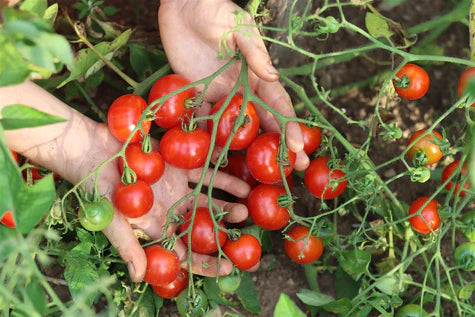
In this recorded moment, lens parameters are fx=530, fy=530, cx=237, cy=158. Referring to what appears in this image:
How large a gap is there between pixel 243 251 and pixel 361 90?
0.80 m

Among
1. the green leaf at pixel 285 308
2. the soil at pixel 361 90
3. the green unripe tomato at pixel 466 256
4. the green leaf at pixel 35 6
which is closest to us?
the green leaf at pixel 285 308

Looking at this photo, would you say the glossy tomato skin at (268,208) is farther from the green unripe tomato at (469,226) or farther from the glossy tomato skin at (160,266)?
the green unripe tomato at (469,226)

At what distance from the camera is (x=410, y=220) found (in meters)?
1.42

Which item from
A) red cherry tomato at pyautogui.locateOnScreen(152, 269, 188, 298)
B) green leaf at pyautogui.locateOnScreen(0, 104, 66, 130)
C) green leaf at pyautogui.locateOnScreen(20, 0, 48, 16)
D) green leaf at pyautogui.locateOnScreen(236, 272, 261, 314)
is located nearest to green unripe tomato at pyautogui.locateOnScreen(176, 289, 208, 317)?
red cherry tomato at pyautogui.locateOnScreen(152, 269, 188, 298)

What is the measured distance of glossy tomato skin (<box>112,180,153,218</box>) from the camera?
1.32 meters

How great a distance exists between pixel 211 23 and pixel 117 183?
1.64 feet

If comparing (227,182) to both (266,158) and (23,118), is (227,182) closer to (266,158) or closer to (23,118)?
(266,158)

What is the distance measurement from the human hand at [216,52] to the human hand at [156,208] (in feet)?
0.71

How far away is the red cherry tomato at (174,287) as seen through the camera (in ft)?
4.81

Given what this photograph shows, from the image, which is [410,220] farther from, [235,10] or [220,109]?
[235,10]

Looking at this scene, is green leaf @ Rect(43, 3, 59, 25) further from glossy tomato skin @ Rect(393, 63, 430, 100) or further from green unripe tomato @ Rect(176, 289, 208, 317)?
glossy tomato skin @ Rect(393, 63, 430, 100)

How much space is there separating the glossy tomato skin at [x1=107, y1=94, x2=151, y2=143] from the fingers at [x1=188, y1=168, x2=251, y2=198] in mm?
232

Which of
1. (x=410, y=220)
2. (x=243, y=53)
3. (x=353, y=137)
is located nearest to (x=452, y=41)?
(x=353, y=137)

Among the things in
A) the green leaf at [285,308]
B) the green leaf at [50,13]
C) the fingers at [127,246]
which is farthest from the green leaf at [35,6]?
the green leaf at [285,308]
